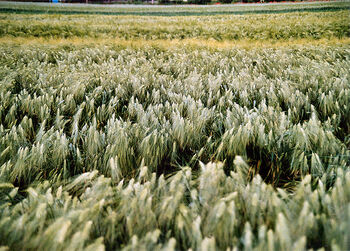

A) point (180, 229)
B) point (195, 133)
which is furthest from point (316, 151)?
point (180, 229)

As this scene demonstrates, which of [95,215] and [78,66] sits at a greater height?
[78,66]

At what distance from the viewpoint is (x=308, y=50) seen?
312 cm

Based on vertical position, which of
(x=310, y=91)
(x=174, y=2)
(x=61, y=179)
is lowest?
(x=61, y=179)

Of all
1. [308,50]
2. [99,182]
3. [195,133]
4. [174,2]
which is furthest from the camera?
[174,2]

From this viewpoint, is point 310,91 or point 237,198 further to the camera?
point 310,91

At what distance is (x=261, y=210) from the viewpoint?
517 mm

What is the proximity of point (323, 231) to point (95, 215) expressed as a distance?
48cm

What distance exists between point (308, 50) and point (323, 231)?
3.33m

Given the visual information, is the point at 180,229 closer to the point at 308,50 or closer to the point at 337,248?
the point at 337,248

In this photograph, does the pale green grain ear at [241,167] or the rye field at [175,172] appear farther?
the pale green grain ear at [241,167]

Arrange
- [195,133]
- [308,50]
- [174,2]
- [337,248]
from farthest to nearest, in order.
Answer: [174,2]
[308,50]
[195,133]
[337,248]

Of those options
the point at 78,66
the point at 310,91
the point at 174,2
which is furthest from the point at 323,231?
the point at 174,2

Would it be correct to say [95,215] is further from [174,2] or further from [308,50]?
[174,2]

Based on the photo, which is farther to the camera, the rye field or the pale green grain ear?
the pale green grain ear
